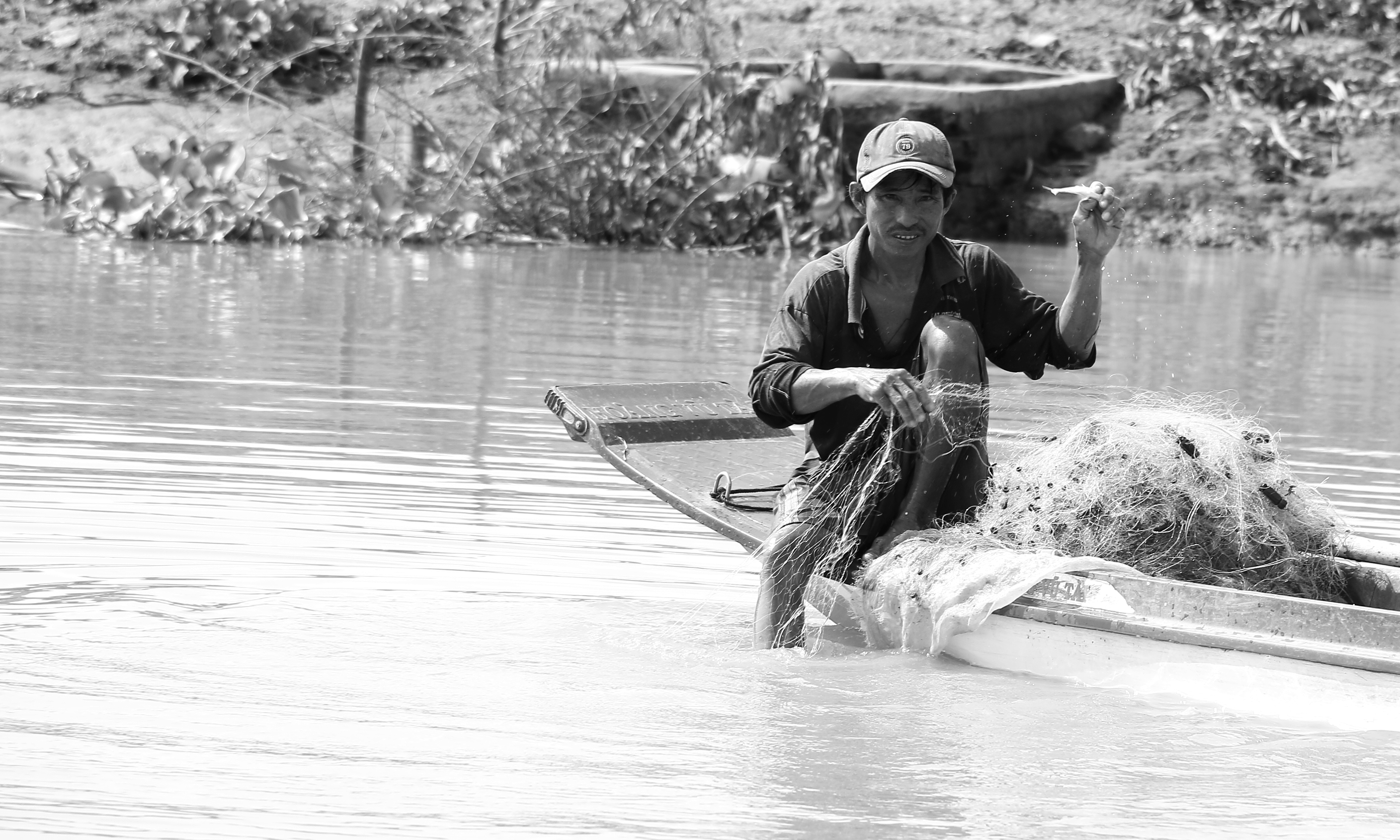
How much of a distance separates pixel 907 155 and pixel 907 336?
0.43 meters

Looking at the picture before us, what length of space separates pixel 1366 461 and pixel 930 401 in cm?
348

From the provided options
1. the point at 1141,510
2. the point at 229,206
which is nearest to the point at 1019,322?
the point at 1141,510

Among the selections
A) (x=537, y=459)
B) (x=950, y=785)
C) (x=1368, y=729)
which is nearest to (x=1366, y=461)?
(x=537, y=459)

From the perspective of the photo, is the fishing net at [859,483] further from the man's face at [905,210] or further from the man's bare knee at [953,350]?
the man's face at [905,210]

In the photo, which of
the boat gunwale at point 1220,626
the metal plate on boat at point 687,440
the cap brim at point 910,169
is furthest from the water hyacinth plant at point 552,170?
the boat gunwale at point 1220,626

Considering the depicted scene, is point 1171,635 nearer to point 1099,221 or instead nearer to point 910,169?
point 1099,221

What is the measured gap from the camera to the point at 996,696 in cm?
388

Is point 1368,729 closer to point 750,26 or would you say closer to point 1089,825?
point 1089,825

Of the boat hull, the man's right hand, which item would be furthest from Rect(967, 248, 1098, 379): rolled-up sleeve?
the boat hull

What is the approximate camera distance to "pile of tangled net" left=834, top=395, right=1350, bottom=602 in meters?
4.02

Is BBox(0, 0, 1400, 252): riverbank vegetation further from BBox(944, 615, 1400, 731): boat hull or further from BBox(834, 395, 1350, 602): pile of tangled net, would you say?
BBox(944, 615, 1400, 731): boat hull

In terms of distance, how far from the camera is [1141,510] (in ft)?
13.2

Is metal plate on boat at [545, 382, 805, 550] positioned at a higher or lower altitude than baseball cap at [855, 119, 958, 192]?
lower

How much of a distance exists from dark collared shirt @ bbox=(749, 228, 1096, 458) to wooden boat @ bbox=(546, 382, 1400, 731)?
1.35 feet
